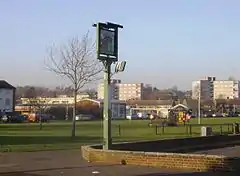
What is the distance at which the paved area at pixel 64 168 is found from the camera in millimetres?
15203

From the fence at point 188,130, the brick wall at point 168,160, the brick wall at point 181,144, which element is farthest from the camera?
the fence at point 188,130

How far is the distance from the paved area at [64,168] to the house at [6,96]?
88601mm

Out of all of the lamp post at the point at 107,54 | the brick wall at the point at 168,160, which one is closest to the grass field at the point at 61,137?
the lamp post at the point at 107,54

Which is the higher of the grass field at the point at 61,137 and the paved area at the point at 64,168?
the grass field at the point at 61,137

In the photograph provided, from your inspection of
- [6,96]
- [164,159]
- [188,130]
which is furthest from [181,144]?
[6,96]

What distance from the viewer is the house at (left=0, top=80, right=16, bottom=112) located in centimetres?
10731

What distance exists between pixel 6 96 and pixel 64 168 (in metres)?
94.5

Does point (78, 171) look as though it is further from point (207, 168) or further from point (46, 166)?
point (207, 168)

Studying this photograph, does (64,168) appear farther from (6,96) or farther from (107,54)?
(6,96)

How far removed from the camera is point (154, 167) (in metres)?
16.8

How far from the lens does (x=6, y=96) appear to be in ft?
356

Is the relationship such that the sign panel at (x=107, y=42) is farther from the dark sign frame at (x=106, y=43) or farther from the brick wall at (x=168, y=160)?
the brick wall at (x=168, y=160)

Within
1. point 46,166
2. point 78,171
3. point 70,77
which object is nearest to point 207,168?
point 78,171

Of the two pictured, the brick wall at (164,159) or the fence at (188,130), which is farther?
the fence at (188,130)
